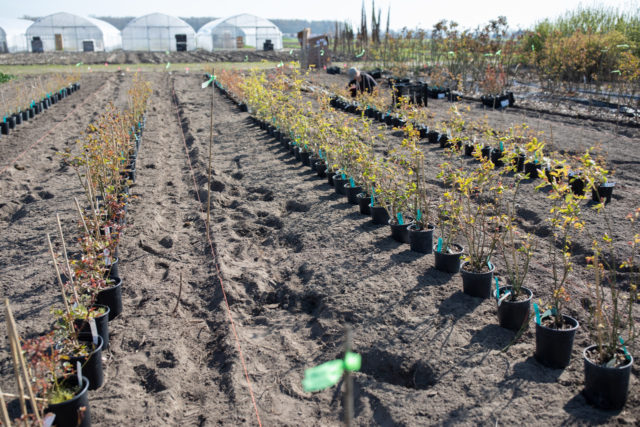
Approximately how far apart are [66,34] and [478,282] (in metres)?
36.8

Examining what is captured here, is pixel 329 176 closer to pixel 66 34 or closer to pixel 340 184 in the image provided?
pixel 340 184

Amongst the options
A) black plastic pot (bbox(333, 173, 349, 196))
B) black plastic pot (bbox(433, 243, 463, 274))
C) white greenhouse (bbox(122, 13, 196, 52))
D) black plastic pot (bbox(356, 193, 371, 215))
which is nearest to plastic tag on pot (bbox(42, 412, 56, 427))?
black plastic pot (bbox(433, 243, 463, 274))

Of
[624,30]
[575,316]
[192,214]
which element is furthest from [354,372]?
[624,30]

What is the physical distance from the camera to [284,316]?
3.31 m

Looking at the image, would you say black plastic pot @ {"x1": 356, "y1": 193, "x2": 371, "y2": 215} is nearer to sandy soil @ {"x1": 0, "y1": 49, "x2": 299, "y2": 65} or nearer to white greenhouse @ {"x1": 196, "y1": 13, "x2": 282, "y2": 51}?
sandy soil @ {"x1": 0, "y1": 49, "x2": 299, "y2": 65}

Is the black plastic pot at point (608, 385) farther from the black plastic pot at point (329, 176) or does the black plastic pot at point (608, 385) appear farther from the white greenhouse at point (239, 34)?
the white greenhouse at point (239, 34)

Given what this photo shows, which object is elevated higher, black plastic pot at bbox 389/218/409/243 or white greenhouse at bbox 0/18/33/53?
white greenhouse at bbox 0/18/33/53

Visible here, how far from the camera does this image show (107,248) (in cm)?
337

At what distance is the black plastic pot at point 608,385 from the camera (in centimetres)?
225

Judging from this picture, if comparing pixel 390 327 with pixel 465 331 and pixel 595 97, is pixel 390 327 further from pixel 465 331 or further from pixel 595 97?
pixel 595 97

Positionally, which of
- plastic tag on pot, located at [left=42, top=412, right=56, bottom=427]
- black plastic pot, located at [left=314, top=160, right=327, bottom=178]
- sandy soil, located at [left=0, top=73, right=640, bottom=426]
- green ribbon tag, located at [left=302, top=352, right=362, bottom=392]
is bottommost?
sandy soil, located at [left=0, top=73, right=640, bottom=426]

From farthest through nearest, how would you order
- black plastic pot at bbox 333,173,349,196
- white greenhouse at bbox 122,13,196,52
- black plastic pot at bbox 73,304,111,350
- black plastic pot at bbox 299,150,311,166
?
white greenhouse at bbox 122,13,196,52, black plastic pot at bbox 299,150,311,166, black plastic pot at bbox 333,173,349,196, black plastic pot at bbox 73,304,111,350

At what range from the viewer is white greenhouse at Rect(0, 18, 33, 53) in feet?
105

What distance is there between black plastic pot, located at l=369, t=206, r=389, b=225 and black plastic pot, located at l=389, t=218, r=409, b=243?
1.07 ft
